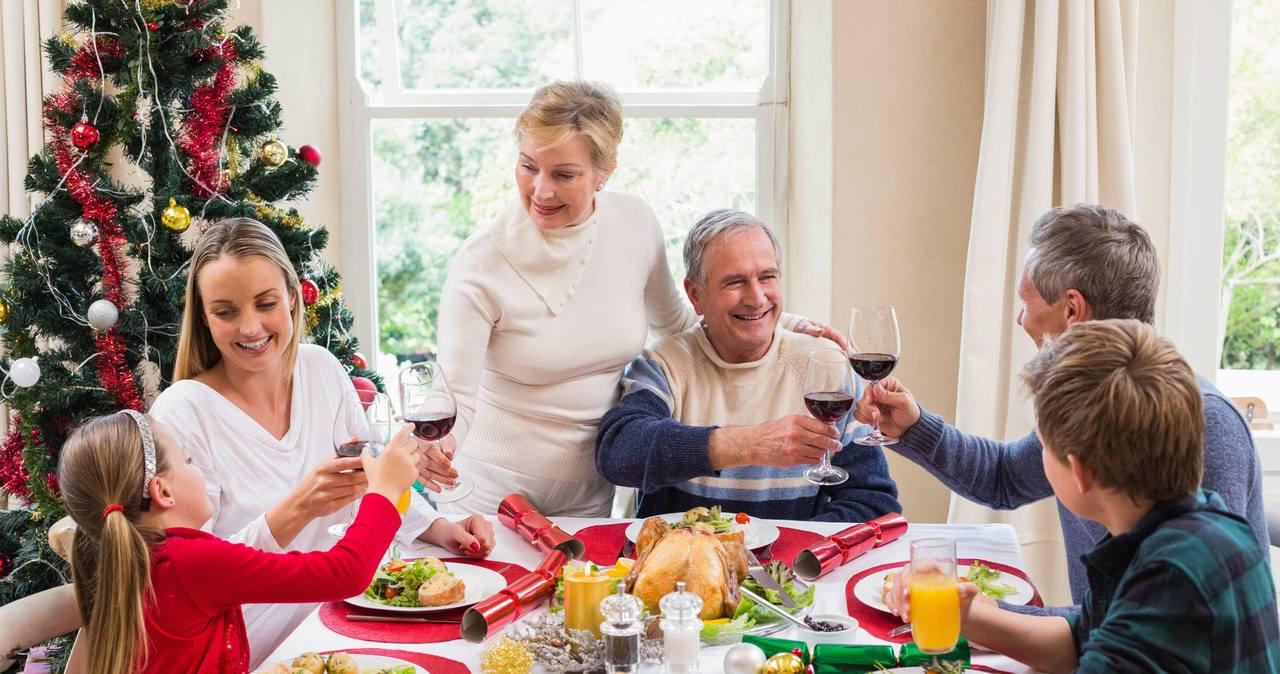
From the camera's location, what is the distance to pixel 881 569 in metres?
1.73

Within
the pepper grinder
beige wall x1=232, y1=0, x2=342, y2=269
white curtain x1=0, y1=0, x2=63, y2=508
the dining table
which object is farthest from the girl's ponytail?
white curtain x1=0, y1=0, x2=63, y2=508

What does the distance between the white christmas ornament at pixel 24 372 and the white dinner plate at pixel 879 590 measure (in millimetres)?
2094

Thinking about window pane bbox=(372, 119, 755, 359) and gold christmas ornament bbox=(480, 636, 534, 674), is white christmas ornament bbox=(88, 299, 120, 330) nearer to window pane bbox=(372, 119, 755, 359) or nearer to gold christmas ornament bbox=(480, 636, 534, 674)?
window pane bbox=(372, 119, 755, 359)

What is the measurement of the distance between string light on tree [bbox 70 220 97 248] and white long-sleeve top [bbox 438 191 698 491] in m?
1.01

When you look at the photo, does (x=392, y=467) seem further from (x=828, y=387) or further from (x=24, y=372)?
(x=24, y=372)

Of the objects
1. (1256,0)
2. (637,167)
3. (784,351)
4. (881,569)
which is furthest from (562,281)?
(1256,0)

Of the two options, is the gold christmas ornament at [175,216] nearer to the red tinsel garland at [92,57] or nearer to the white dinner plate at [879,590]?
the red tinsel garland at [92,57]

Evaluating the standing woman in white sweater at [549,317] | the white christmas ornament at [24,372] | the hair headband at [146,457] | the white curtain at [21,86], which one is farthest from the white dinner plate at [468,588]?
the white curtain at [21,86]

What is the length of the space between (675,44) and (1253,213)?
2.09 metres

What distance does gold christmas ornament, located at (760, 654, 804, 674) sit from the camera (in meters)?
1.23

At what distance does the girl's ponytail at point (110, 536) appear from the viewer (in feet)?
4.47

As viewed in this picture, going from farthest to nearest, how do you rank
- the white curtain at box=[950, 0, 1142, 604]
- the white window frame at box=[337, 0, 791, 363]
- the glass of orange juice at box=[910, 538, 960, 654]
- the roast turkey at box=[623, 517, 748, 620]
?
the white window frame at box=[337, 0, 791, 363]
the white curtain at box=[950, 0, 1142, 604]
the roast turkey at box=[623, 517, 748, 620]
the glass of orange juice at box=[910, 538, 960, 654]

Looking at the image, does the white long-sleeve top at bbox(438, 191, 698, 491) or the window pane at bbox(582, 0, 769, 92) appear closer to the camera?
the white long-sleeve top at bbox(438, 191, 698, 491)

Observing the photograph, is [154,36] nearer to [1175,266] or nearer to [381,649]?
[381,649]
